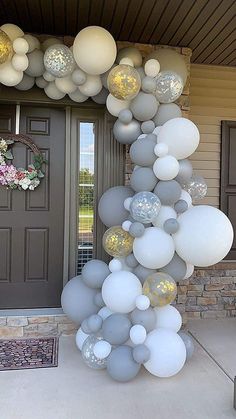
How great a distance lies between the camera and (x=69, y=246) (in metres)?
3.26

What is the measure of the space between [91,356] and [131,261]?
2.34 feet

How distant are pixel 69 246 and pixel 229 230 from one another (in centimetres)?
155

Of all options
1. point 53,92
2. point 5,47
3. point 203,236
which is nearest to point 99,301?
point 203,236

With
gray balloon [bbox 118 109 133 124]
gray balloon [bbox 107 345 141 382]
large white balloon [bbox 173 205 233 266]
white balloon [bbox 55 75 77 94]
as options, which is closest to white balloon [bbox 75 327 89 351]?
gray balloon [bbox 107 345 141 382]

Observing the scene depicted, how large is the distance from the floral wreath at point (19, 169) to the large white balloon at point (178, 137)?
1196mm

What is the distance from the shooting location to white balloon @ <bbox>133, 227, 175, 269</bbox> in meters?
2.36

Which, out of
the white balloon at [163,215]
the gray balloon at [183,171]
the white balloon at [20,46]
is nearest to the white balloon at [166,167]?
the gray balloon at [183,171]

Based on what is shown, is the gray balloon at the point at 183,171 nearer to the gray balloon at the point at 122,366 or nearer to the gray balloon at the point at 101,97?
the gray balloon at the point at 101,97

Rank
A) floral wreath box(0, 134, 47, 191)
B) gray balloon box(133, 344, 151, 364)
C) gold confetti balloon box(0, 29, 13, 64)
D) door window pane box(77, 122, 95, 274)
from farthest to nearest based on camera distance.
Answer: door window pane box(77, 122, 95, 274), floral wreath box(0, 134, 47, 191), gold confetti balloon box(0, 29, 13, 64), gray balloon box(133, 344, 151, 364)

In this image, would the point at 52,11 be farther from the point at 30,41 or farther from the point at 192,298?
the point at 192,298

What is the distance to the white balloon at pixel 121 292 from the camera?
2357 millimetres

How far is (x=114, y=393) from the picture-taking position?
87.0 inches

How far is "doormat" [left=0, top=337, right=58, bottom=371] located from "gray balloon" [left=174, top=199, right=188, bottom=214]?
1.47 m

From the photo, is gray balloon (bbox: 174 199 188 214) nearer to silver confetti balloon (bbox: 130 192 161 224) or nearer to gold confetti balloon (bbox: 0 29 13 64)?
silver confetti balloon (bbox: 130 192 161 224)
